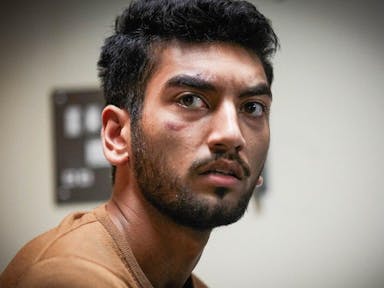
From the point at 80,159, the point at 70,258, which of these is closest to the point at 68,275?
the point at 70,258

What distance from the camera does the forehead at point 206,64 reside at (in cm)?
104

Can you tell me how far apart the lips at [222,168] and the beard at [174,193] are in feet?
0.03

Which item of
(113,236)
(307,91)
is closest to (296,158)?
(307,91)

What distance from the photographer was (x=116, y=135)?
1.13 meters

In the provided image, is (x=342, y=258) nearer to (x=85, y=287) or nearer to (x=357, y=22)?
(x=357, y=22)

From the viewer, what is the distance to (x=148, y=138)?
3.42 feet

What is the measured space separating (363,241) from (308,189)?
0.26 m

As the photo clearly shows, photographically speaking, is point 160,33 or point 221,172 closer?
point 221,172

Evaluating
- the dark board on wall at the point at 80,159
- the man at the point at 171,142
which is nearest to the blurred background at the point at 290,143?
the dark board on wall at the point at 80,159

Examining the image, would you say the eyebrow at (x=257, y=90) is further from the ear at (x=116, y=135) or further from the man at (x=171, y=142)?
the ear at (x=116, y=135)

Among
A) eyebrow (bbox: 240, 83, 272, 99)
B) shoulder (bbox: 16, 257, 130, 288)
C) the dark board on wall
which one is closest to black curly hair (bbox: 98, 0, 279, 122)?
eyebrow (bbox: 240, 83, 272, 99)

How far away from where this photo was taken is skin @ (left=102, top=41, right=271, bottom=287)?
100 centimetres

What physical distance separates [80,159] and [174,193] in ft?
2.72

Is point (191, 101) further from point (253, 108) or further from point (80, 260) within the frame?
point (80, 260)
